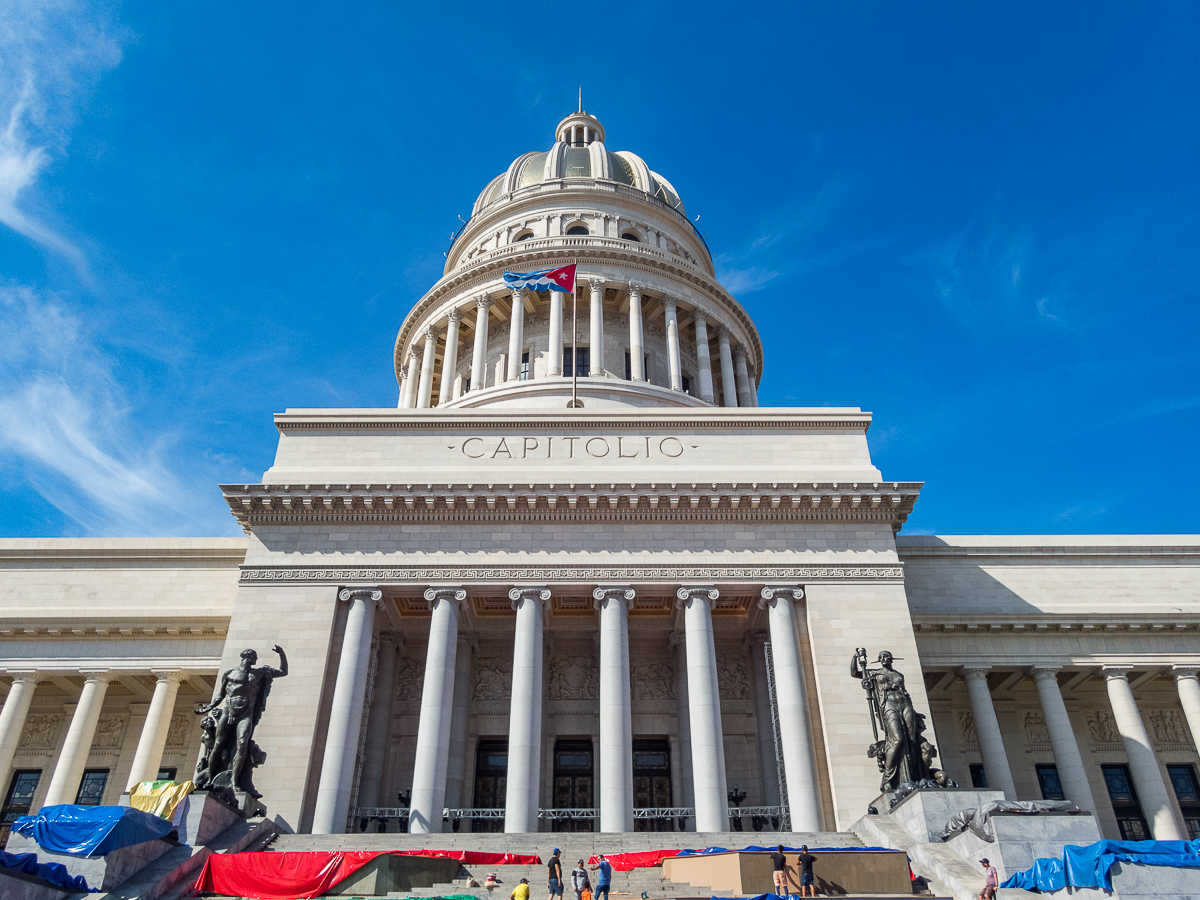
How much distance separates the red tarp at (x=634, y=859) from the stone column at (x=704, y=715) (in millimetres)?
3974

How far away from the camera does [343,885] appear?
634 inches

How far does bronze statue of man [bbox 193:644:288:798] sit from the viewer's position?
1936cm

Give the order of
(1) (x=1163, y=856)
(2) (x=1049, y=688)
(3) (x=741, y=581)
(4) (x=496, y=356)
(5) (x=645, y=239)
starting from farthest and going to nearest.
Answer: (5) (x=645, y=239) → (4) (x=496, y=356) → (2) (x=1049, y=688) → (3) (x=741, y=581) → (1) (x=1163, y=856)

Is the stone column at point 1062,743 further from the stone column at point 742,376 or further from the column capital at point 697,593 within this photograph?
the stone column at point 742,376

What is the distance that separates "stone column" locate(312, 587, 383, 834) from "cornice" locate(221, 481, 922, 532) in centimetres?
268

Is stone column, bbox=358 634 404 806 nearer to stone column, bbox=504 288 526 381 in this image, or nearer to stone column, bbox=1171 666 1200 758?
stone column, bbox=504 288 526 381

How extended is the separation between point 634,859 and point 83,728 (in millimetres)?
18648

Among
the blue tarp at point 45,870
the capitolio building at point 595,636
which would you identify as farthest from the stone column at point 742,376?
the blue tarp at point 45,870

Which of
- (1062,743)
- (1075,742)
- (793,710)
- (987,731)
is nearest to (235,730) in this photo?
(793,710)

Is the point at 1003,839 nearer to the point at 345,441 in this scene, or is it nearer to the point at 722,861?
the point at 722,861

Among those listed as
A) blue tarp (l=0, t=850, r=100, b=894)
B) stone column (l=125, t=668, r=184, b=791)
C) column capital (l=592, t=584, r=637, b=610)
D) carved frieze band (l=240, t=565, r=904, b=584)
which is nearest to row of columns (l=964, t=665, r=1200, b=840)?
carved frieze band (l=240, t=565, r=904, b=584)

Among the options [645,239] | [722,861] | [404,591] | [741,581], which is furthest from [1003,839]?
[645,239]

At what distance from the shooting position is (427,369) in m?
45.3

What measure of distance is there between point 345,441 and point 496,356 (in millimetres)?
16741
